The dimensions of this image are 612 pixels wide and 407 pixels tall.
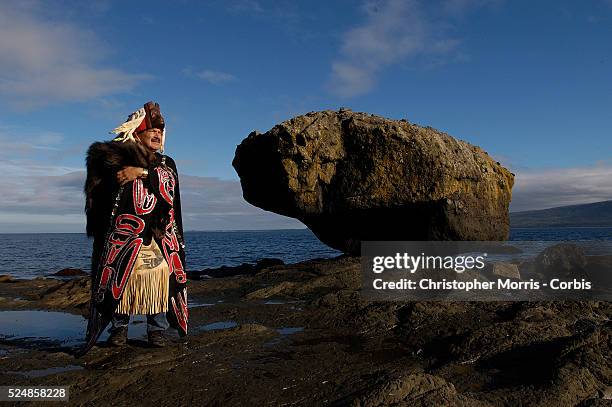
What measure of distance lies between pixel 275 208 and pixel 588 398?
12342 mm

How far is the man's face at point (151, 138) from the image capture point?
16.3ft

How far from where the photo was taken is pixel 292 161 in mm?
13023

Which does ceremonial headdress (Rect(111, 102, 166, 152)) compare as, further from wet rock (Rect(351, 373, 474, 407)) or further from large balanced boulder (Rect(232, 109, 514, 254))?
large balanced boulder (Rect(232, 109, 514, 254))

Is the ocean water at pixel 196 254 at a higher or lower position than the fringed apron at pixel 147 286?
lower

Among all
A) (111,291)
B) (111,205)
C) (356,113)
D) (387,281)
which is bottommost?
(387,281)

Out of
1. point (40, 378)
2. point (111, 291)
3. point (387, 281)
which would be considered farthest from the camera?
point (387, 281)

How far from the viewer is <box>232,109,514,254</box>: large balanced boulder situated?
511 inches

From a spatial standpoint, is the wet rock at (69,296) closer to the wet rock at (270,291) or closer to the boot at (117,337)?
the wet rock at (270,291)

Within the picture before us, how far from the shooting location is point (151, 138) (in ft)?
16.3

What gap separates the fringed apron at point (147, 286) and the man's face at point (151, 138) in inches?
42.7

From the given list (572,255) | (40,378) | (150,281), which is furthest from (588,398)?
(572,255)

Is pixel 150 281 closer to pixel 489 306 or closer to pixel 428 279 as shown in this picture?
pixel 489 306

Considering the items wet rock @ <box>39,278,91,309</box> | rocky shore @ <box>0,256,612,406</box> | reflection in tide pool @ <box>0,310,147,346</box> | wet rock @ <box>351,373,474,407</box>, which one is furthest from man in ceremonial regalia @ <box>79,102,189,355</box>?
wet rock @ <box>39,278,91,309</box>

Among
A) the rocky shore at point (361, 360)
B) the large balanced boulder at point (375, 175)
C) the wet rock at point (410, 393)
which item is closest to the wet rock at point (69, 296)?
the rocky shore at point (361, 360)
